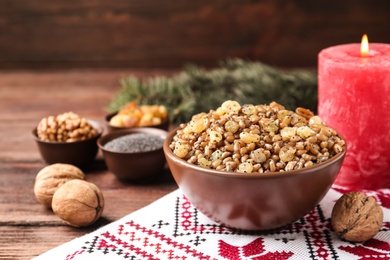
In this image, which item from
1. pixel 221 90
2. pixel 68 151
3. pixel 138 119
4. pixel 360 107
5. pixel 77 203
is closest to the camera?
pixel 77 203

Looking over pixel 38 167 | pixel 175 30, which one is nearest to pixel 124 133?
pixel 38 167

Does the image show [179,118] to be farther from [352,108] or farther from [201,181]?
[201,181]

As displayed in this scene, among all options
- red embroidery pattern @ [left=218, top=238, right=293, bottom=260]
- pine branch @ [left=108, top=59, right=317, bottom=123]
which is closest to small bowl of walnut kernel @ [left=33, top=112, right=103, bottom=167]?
pine branch @ [left=108, top=59, right=317, bottom=123]

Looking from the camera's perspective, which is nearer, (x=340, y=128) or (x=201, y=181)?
(x=201, y=181)

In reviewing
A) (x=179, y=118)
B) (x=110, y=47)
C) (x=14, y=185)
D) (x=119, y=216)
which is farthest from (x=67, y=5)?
(x=119, y=216)

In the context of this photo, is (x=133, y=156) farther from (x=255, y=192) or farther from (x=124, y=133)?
(x=255, y=192)
